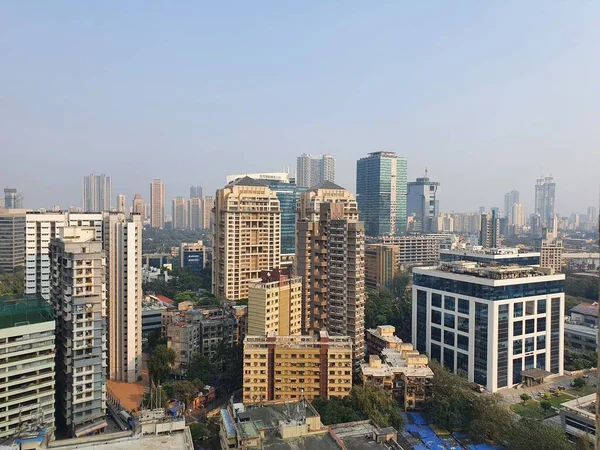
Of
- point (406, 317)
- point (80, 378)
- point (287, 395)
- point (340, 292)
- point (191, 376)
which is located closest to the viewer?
point (80, 378)

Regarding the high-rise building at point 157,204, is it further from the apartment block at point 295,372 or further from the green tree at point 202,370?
the apartment block at point 295,372

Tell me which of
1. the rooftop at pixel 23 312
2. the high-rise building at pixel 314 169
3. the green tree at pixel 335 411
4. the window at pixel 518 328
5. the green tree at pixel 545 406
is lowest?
the green tree at pixel 545 406

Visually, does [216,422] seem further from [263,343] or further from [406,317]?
[406,317]

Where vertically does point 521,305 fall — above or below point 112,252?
below

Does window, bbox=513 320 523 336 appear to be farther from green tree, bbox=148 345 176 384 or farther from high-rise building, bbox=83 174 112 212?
high-rise building, bbox=83 174 112 212

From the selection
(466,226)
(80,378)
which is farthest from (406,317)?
(466,226)

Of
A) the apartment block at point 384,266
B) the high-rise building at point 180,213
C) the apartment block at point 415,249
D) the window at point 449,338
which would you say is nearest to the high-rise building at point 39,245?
the window at point 449,338

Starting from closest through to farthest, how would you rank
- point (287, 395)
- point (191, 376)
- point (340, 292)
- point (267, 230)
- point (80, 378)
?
point (80, 378), point (287, 395), point (191, 376), point (340, 292), point (267, 230)
